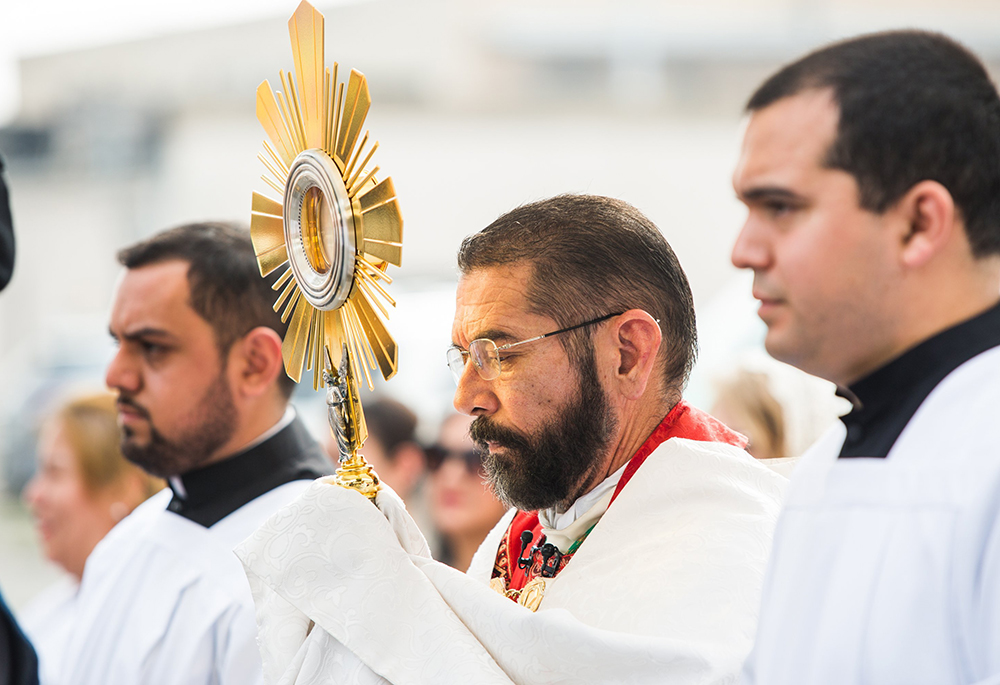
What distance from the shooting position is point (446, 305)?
33.1ft

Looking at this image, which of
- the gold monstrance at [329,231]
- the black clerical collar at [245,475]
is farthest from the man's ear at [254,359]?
the gold monstrance at [329,231]

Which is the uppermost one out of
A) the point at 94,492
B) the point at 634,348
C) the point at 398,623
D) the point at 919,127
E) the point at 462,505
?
the point at 919,127

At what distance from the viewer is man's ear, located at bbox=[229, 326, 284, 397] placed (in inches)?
115

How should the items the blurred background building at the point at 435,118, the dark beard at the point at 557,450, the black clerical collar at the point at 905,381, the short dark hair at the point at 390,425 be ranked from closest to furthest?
the black clerical collar at the point at 905,381
the dark beard at the point at 557,450
the short dark hair at the point at 390,425
the blurred background building at the point at 435,118

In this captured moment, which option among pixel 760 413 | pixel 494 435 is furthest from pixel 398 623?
pixel 760 413

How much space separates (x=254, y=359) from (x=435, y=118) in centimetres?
1569

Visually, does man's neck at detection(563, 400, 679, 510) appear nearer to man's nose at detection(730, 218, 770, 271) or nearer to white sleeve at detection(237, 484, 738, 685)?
white sleeve at detection(237, 484, 738, 685)

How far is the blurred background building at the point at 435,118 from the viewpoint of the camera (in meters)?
16.5

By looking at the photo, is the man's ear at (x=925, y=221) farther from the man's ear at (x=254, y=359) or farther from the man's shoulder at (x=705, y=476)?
the man's ear at (x=254, y=359)

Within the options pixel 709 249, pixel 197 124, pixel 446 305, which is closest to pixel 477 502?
pixel 446 305

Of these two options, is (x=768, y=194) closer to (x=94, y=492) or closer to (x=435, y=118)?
(x=94, y=492)

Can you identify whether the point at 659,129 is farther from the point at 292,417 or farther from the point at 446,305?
the point at 292,417

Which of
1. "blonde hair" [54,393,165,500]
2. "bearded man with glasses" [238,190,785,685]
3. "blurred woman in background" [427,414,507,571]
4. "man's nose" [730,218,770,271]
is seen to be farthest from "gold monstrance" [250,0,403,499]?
"blonde hair" [54,393,165,500]

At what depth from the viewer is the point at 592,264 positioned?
2.17 meters
